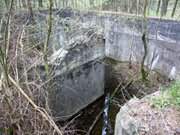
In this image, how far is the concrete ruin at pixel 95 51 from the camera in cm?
478

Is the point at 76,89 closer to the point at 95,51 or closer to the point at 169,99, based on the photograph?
the point at 95,51

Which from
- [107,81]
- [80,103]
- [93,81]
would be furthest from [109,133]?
Answer: [107,81]

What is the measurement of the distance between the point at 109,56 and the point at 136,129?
463 cm

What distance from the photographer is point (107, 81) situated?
6.67 metres

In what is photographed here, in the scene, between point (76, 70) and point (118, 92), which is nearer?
point (76, 70)

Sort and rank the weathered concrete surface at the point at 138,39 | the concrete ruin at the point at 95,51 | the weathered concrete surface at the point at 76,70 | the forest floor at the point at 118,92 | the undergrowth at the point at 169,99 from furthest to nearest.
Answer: the weathered concrete surface at the point at 138,39, the forest floor at the point at 118,92, the concrete ruin at the point at 95,51, the weathered concrete surface at the point at 76,70, the undergrowth at the point at 169,99

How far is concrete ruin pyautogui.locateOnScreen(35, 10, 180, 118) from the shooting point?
15.7 feet

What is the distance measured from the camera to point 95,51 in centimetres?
552

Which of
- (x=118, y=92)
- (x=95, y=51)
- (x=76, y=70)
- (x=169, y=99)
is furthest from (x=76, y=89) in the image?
(x=169, y=99)

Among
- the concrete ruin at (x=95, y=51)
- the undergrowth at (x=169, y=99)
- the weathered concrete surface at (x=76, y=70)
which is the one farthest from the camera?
the concrete ruin at (x=95, y=51)

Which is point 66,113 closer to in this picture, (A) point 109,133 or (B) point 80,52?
(A) point 109,133

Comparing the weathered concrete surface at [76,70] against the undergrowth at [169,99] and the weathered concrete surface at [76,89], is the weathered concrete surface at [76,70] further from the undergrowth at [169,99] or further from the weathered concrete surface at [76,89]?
the undergrowth at [169,99]

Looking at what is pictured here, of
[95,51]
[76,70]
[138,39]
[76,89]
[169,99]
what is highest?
[138,39]

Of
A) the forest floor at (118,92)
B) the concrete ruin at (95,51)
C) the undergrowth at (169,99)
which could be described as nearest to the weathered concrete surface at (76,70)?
the concrete ruin at (95,51)
